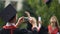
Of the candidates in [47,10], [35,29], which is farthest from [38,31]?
[47,10]

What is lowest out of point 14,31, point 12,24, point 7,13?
point 14,31

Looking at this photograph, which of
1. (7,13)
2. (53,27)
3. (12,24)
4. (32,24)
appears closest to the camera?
(12,24)

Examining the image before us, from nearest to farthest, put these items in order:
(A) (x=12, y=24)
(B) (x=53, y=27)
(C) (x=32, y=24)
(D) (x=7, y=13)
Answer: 1. (A) (x=12, y=24)
2. (D) (x=7, y=13)
3. (C) (x=32, y=24)
4. (B) (x=53, y=27)

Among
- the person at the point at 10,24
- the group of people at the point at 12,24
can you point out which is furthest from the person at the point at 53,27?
the person at the point at 10,24

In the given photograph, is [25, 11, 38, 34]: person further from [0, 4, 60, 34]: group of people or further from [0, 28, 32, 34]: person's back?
[0, 28, 32, 34]: person's back

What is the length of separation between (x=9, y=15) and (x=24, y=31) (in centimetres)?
43

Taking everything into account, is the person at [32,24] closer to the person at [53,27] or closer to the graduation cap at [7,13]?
the graduation cap at [7,13]

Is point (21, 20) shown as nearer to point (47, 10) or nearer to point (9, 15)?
point (9, 15)

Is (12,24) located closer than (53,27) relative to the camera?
Yes

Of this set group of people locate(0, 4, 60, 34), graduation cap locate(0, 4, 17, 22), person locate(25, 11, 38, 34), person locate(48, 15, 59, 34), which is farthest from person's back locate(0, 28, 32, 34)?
person locate(48, 15, 59, 34)

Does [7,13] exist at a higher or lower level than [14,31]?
higher

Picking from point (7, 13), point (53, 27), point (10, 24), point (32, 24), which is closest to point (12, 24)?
point (10, 24)

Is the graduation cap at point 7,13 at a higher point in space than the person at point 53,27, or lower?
higher

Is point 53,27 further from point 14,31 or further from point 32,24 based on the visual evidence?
point 14,31
